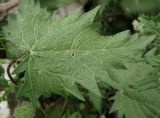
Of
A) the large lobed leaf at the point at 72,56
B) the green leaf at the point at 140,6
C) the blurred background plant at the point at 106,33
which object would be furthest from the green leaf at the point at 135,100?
the green leaf at the point at 140,6

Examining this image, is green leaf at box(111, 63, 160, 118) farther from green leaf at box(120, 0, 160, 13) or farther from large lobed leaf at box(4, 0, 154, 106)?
green leaf at box(120, 0, 160, 13)

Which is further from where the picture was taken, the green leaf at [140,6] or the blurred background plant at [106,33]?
the green leaf at [140,6]

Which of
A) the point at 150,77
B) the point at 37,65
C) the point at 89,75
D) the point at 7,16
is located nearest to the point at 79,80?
the point at 89,75

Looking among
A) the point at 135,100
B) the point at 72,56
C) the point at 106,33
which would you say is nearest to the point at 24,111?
the point at 72,56

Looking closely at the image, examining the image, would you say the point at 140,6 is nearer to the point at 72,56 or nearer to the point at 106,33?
the point at 106,33

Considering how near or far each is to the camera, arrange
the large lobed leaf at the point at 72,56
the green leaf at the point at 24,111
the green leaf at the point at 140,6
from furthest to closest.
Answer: the green leaf at the point at 140,6 → the green leaf at the point at 24,111 → the large lobed leaf at the point at 72,56

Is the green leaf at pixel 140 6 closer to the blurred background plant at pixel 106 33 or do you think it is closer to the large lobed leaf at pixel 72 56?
the blurred background plant at pixel 106 33

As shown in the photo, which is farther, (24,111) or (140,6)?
(140,6)
